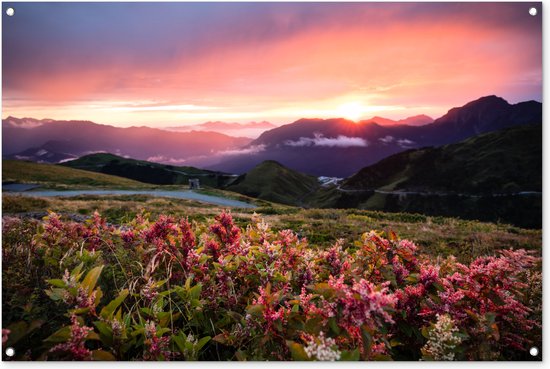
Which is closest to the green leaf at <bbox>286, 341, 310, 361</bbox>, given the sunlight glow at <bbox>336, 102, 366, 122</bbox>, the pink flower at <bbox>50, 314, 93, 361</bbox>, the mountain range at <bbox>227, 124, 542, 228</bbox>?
the pink flower at <bbox>50, 314, 93, 361</bbox>

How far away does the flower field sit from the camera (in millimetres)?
2205

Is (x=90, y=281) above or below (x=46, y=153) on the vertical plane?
below

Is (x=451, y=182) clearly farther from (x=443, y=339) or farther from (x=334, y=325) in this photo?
(x=334, y=325)

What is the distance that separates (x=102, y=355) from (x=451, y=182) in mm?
82414

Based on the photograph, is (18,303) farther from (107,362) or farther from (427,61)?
(427,61)

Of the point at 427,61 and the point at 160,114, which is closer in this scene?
the point at 427,61

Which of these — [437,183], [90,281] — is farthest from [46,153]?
[437,183]

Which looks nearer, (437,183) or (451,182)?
(451,182)

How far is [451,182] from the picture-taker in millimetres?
74312

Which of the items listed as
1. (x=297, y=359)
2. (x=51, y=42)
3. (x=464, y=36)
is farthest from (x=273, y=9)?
(x=297, y=359)

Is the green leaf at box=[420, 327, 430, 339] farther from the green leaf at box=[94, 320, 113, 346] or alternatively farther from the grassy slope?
the grassy slope

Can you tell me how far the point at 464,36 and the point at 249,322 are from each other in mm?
4786

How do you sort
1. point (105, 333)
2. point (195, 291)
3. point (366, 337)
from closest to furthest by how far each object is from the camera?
point (366, 337), point (105, 333), point (195, 291)

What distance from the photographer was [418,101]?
16.5 ft
